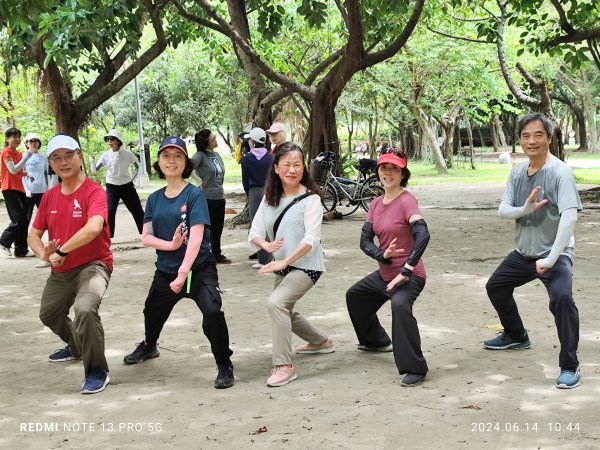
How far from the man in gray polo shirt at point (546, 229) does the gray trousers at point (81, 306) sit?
264cm

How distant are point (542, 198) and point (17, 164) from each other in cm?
798

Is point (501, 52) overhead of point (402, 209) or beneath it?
overhead

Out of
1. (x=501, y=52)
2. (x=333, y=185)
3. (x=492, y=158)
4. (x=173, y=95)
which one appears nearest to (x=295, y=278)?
(x=333, y=185)

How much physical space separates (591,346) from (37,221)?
3993 mm

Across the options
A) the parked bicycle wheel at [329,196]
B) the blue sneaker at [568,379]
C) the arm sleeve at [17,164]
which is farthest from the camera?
the parked bicycle wheel at [329,196]

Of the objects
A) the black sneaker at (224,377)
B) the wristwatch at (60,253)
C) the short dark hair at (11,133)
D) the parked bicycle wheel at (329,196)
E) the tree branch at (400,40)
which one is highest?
the tree branch at (400,40)

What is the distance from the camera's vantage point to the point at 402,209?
5094mm

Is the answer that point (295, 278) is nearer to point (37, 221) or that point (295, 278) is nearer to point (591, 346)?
point (37, 221)

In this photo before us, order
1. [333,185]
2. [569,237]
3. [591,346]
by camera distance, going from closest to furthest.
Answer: [569,237]
[591,346]
[333,185]

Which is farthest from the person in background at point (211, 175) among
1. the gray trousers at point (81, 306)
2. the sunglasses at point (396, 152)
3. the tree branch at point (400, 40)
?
the tree branch at point (400, 40)

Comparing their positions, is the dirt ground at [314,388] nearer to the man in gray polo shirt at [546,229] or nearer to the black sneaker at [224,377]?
the black sneaker at [224,377]

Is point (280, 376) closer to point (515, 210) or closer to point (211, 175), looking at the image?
point (515, 210)

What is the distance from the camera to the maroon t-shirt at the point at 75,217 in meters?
5.18

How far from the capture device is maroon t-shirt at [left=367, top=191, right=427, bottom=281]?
508 cm
